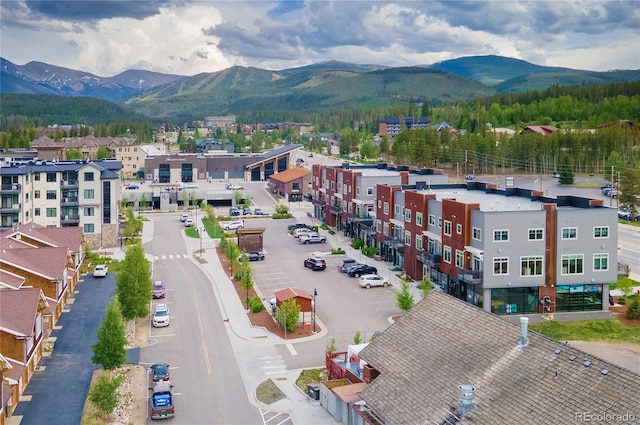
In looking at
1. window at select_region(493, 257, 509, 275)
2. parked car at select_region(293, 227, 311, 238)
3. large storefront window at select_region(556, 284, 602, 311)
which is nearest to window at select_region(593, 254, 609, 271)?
large storefront window at select_region(556, 284, 602, 311)

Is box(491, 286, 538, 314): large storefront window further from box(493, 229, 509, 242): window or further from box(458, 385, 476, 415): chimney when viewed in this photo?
box(458, 385, 476, 415): chimney

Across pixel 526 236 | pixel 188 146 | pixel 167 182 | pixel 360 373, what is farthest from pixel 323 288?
pixel 188 146

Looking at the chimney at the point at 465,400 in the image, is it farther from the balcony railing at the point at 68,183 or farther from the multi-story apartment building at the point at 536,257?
the balcony railing at the point at 68,183

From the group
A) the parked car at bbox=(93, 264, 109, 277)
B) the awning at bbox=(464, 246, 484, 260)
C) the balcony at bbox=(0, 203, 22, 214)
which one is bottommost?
the parked car at bbox=(93, 264, 109, 277)

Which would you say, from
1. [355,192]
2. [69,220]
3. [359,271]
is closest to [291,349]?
[359,271]

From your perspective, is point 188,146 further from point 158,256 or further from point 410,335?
point 410,335

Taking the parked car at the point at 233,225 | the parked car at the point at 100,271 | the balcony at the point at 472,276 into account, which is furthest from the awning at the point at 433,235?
the parked car at the point at 233,225
